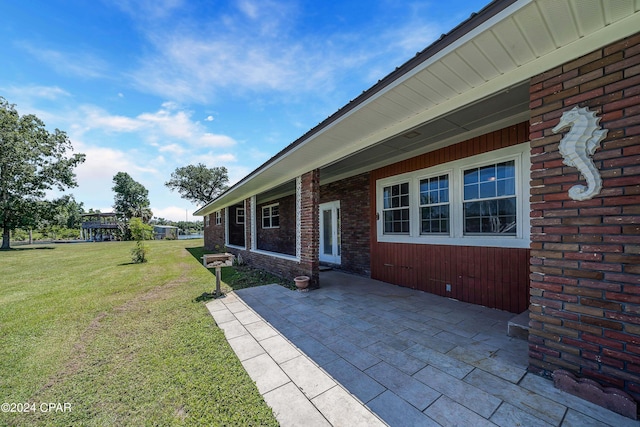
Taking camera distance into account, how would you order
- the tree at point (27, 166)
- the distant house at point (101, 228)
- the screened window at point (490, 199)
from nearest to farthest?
the screened window at point (490, 199) → the tree at point (27, 166) → the distant house at point (101, 228)

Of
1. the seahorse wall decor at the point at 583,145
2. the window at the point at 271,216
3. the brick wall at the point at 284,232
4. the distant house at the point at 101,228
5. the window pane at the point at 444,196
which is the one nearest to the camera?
the seahorse wall decor at the point at 583,145

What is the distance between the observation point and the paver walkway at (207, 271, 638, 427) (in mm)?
1887

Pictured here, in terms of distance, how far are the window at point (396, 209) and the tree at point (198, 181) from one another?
31.8 meters

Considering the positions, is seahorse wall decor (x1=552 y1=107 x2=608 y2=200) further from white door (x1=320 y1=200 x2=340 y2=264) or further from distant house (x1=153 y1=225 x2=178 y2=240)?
distant house (x1=153 y1=225 x2=178 y2=240)

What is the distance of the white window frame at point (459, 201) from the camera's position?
150 inches

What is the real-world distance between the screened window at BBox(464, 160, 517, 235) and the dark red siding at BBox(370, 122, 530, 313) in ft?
1.07

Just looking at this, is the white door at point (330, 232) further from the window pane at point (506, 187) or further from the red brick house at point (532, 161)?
the window pane at point (506, 187)

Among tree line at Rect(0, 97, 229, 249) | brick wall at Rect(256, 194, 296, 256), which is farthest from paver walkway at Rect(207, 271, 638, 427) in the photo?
tree line at Rect(0, 97, 229, 249)

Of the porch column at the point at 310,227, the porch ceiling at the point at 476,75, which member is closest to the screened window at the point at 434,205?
the porch ceiling at the point at 476,75

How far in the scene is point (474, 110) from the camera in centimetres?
348

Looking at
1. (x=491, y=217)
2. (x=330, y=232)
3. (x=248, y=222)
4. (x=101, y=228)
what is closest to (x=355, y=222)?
(x=330, y=232)

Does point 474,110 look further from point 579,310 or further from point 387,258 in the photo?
point 387,258

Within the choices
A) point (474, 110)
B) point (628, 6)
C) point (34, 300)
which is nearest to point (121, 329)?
point (34, 300)

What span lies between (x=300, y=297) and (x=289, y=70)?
5.58m
